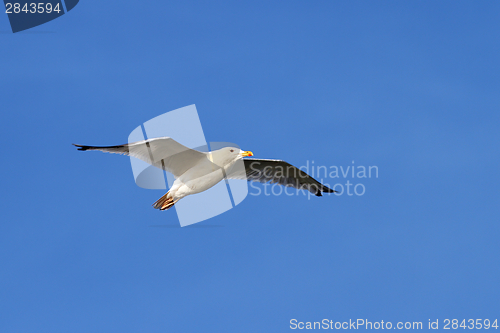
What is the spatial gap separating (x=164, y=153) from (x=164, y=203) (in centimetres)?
113

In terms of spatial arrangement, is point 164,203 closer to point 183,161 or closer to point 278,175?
point 183,161

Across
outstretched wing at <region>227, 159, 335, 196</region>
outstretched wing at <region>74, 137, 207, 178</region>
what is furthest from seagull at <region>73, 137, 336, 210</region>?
outstretched wing at <region>227, 159, 335, 196</region>

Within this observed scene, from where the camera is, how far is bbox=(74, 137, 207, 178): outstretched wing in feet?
31.0

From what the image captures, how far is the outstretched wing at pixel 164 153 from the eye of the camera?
9461 mm

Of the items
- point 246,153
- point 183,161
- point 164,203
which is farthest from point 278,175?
point 164,203

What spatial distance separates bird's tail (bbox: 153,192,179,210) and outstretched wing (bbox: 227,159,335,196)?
5.49 ft

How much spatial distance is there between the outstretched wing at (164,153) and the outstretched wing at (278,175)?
124cm

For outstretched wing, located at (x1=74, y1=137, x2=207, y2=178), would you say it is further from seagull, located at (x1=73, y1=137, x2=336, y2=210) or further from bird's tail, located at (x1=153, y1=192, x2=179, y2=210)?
bird's tail, located at (x1=153, y1=192, x2=179, y2=210)

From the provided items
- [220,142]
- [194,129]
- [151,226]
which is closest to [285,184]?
[220,142]

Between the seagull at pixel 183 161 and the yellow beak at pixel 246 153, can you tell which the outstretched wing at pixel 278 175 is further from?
the yellow beak at pixel 246 153

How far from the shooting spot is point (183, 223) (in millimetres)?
10469

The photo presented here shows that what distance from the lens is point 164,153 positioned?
32.6 feet

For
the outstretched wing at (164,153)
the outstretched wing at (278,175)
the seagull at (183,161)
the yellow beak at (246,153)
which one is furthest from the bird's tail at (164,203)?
the yellow beak at (246,153)

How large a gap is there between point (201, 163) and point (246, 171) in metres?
1.62
